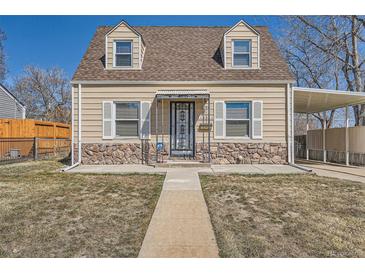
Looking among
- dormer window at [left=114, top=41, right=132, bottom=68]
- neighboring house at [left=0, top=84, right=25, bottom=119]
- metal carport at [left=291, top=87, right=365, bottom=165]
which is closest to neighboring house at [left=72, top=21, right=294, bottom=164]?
dormer window at [left=114, top=41, right=132, bottom=68]

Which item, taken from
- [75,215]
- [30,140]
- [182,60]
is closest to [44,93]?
[30,140]

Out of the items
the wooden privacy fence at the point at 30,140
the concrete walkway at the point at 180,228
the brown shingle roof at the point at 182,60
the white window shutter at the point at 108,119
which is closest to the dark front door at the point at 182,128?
the brown shingle roof at the point at 182,60

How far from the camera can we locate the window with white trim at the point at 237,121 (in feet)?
33.4

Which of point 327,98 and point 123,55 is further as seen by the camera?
point 327,98

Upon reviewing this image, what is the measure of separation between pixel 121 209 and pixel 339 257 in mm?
3494

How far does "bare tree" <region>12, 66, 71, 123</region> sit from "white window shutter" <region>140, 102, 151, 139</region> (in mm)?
27560

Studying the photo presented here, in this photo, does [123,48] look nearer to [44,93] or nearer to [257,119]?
[257,119]

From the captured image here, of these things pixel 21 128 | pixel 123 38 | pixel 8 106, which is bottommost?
pixel 21 128

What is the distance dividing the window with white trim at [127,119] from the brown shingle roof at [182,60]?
44.4 inches

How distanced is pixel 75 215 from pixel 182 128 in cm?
657

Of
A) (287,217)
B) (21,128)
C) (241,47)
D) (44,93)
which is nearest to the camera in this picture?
(287,217)

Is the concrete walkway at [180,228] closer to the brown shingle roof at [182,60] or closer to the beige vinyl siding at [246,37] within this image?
the brown shingle roof at [182,60]

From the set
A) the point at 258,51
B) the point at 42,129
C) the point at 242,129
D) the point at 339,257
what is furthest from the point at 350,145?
the point at 42,129

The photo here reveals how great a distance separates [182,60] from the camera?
1094 centimetres
